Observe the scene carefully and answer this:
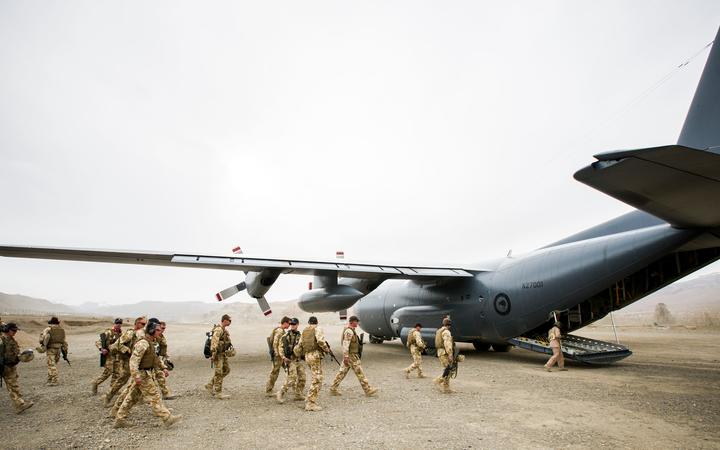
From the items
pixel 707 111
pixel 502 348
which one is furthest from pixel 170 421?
pixel 502 348

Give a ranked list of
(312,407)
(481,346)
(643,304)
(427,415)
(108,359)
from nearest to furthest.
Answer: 1. (427,415)
2. (312,407)
3. (108,359)
4. (481,346)
5. (643,304)

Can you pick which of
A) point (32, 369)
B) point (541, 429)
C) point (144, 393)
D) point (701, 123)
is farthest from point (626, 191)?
point (32, 369)

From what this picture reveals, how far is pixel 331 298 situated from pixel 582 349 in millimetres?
8207

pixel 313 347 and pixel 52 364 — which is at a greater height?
pixel 313 347

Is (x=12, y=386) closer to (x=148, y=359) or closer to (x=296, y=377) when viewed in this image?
(x=148, y=359)

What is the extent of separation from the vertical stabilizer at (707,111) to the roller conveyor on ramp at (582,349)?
6.14 metres

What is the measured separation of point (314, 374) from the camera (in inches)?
268

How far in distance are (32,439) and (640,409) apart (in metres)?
9.49

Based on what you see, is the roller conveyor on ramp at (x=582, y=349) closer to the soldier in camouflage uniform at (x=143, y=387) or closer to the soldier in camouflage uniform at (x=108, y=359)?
the soldier in camouflage uniform at (x=143, y=387)

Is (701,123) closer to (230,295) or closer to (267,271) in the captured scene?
(267,271)

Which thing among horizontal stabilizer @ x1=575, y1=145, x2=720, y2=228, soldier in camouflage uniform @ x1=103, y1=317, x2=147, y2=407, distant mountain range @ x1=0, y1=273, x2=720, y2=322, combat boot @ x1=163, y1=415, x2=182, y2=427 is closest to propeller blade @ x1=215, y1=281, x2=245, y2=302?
soldier in camouflage uniform @ x1=103, y1=317, x2=147, y2=407

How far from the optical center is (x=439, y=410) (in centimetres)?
636

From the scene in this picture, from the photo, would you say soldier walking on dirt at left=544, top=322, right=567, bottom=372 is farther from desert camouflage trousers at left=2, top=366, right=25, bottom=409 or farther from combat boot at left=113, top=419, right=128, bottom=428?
desert camouflage trousers at left=2, top=366, right=25, bottom=409

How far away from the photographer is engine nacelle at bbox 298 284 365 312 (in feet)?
44.7
